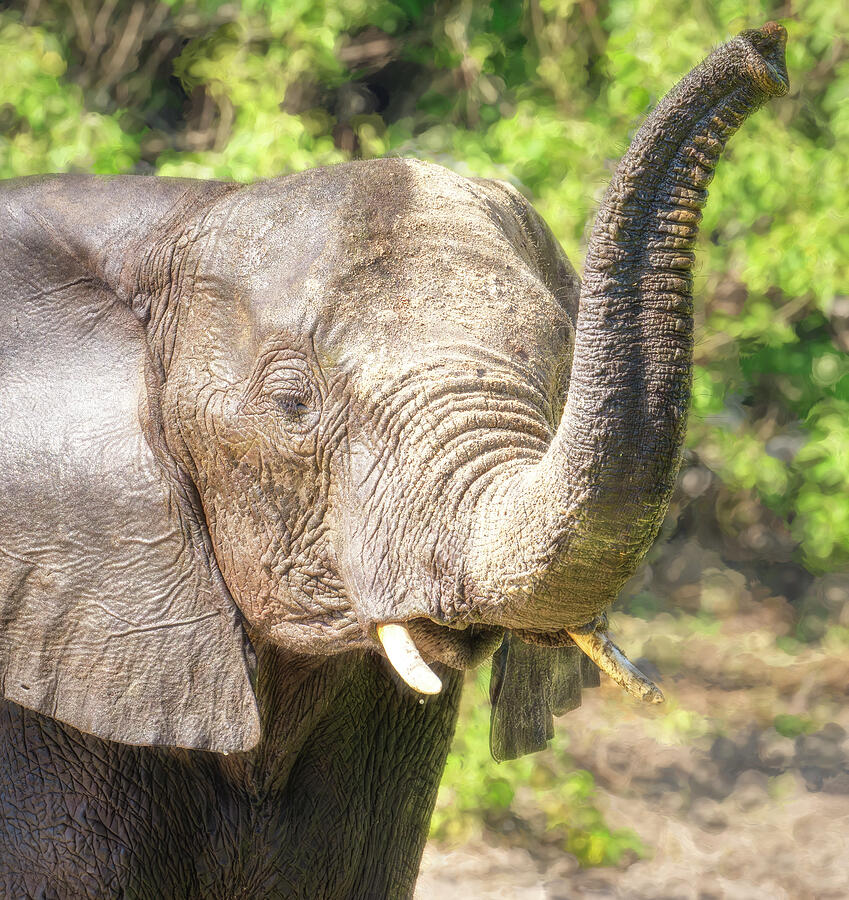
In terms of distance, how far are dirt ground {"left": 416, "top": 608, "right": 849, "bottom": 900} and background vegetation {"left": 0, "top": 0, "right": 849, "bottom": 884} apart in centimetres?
6

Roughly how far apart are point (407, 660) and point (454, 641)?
0.17 metres

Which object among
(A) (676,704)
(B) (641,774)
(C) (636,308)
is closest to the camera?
(C) (636,308)

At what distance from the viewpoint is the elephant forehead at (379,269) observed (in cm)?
258

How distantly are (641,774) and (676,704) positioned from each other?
1.74ft

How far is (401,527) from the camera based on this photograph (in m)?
2.46

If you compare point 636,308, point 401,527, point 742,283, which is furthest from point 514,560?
point 742,283

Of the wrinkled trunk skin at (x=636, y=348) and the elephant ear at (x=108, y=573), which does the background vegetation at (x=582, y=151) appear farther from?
the wrinkled trunk skin at (x=636, y=348)

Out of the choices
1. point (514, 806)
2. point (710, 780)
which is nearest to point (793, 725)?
point (710, 780)

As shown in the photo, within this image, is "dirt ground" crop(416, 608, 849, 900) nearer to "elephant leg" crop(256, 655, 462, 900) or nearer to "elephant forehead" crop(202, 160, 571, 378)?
"elephant leg" crop(256, 655, 462, 900)

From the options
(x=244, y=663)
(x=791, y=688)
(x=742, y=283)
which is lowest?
(x=791, y=688)

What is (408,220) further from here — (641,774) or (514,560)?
(641,774)

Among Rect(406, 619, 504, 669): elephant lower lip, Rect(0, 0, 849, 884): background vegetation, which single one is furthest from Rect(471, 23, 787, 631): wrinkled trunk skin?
Rect(0, 0, 849, 884): background vegetation

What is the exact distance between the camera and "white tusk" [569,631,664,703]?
2.35 m

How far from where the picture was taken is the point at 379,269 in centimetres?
265
